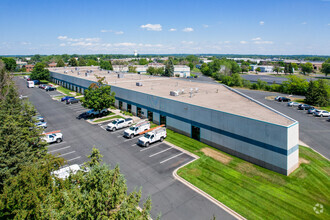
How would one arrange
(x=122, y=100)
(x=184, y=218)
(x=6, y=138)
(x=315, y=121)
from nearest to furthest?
(x=184, y=218)
(x=6, y=138)
(x=315, y=121)
(x=122, y=100)

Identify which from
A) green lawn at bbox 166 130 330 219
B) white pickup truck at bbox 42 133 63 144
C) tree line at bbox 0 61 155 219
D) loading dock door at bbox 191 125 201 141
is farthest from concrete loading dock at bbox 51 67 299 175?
white pickup truck at bbox 42 133 63 144

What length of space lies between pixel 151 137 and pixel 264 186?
15.2 metres

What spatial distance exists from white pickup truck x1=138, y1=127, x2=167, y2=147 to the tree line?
12116mm

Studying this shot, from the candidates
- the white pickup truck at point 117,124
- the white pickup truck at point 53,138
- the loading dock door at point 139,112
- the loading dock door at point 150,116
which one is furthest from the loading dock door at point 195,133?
the white pickup truck at point 53,138

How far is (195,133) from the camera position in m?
30.3

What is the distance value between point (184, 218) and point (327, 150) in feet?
76.6

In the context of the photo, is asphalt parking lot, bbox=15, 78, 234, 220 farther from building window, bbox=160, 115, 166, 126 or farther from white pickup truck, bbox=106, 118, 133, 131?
building window, bbox=160, 115, 166, 126

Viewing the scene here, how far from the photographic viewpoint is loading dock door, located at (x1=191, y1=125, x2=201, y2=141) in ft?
97.7

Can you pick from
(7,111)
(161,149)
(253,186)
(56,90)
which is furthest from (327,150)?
(56,90)

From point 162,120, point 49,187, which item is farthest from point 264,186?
point 162,120

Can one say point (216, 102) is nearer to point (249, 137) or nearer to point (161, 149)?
point (249, 137)

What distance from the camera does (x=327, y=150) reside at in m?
27.4

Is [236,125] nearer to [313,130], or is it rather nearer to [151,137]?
[151,137]

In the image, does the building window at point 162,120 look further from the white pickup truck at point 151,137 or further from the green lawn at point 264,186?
the green lawn at point 264,186
